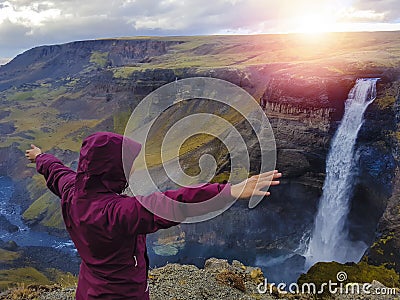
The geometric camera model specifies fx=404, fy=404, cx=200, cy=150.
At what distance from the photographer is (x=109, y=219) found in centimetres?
313

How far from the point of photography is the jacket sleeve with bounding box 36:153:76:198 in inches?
149

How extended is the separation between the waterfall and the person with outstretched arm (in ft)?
109

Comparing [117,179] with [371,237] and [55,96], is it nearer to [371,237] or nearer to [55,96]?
[371,237]

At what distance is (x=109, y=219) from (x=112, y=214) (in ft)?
0.17

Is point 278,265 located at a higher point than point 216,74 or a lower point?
lower

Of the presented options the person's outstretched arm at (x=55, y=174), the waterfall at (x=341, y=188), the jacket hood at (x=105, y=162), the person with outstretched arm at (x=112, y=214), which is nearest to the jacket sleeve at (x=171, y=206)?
the person with outstretched arm at (x=112, y=214)

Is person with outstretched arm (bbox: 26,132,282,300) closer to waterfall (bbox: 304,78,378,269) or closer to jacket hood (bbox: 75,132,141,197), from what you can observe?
jacket hood (bbox: 75,132,141,197)

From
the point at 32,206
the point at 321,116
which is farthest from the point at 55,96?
the point at 321,116

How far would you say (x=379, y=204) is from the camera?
1316 inches

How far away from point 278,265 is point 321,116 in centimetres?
1380

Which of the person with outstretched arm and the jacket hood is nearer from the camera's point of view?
the person with outstretched arm

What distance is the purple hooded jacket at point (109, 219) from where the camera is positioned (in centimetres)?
298

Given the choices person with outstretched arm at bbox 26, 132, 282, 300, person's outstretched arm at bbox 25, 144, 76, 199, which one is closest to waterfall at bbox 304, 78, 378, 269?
person's outstretched arm at bbox 25, 144, 76, 199

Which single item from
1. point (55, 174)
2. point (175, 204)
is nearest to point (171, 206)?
point (175, 204)
